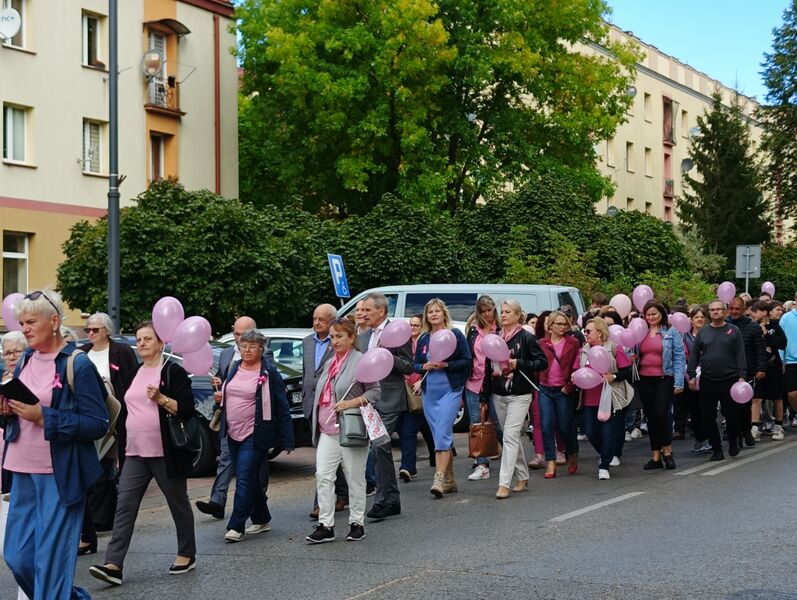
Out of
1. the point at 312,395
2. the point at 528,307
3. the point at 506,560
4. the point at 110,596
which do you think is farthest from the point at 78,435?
the point at 528,307

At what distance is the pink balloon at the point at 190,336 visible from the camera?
30.3 ft

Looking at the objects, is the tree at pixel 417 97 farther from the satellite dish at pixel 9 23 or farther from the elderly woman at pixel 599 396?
the elderly woman at pixel 599 396

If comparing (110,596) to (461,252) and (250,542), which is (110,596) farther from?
(461,252)

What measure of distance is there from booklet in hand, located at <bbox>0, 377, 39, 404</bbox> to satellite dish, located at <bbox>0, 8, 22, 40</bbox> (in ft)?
74.8

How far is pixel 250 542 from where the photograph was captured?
30.7 ft

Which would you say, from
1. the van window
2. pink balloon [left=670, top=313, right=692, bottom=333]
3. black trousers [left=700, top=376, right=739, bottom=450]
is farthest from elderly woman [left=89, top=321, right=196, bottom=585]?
the van window

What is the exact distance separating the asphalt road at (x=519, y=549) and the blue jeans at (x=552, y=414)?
549mm

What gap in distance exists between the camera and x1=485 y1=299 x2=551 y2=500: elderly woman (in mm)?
11438

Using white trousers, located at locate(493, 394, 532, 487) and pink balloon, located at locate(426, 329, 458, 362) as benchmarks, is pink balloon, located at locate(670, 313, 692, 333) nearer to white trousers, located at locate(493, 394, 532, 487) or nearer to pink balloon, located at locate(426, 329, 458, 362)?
white trousers, located at locate(493, 394, 532, 487)

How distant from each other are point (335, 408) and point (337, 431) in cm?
19

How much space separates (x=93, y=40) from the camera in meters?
31.3

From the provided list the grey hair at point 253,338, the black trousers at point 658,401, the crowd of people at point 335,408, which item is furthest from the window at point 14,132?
the grey hair at point 253,338

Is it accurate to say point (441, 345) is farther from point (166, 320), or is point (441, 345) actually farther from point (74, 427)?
point (74, 427)

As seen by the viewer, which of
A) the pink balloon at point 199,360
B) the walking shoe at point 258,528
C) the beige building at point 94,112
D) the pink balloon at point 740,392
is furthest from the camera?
the beige building at point 94,112
